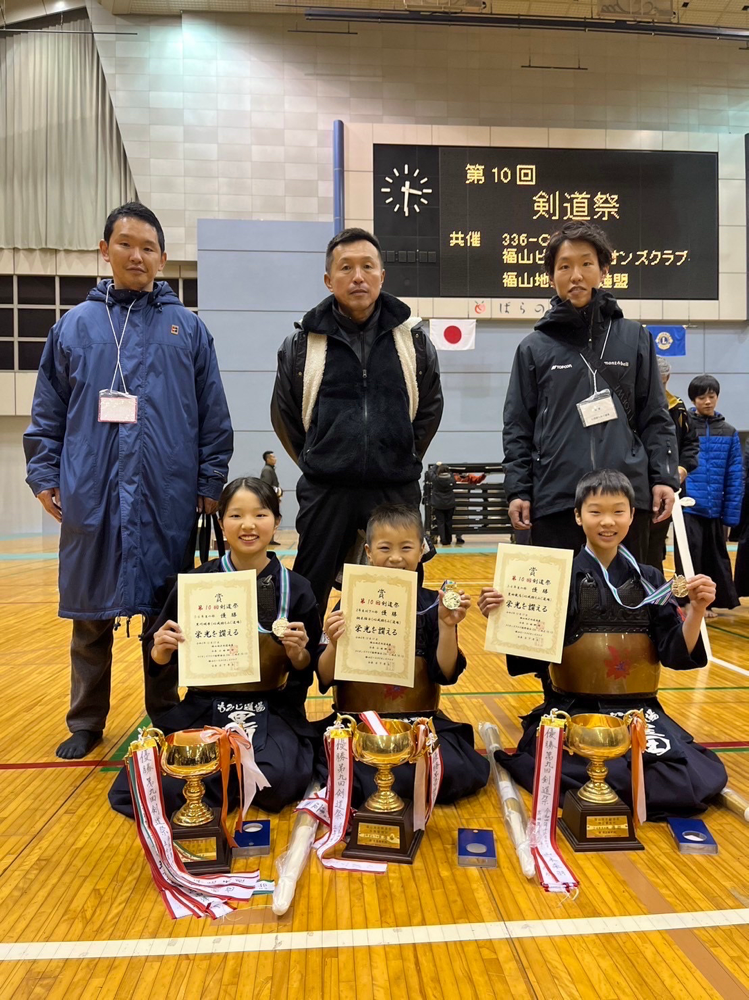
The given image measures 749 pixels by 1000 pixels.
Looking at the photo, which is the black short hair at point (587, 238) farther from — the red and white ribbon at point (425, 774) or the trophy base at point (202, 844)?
the trophy base at point (202, 844)

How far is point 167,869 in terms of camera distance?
168 cm

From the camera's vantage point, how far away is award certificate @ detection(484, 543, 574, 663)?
2062mm

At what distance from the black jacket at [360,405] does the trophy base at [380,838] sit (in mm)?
1013

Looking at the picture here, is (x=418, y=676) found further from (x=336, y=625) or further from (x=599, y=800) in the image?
(x=599, y=800)

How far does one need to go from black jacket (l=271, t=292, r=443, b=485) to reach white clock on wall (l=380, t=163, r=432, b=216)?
8.72m

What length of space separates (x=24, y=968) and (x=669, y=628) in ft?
5.94

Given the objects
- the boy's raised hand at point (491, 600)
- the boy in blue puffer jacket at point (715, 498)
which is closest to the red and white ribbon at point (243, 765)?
the boy's raised hand at point (491, 600)

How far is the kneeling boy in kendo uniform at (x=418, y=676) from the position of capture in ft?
7.02

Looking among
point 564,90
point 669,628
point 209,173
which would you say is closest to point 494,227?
point 564,90

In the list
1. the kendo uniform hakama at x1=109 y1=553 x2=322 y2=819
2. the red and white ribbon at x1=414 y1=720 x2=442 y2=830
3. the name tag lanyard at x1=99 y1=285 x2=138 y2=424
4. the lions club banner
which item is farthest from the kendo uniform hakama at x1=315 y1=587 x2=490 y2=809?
the lions club banner

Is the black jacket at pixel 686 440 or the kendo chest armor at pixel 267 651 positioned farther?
the black jacket at pixel 686 440

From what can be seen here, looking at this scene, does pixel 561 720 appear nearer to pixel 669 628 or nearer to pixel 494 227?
pixel 669 628

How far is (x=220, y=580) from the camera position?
208 centimetres

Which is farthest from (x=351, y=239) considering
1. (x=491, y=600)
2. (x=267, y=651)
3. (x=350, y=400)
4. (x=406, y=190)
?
(x=406, y=190)
